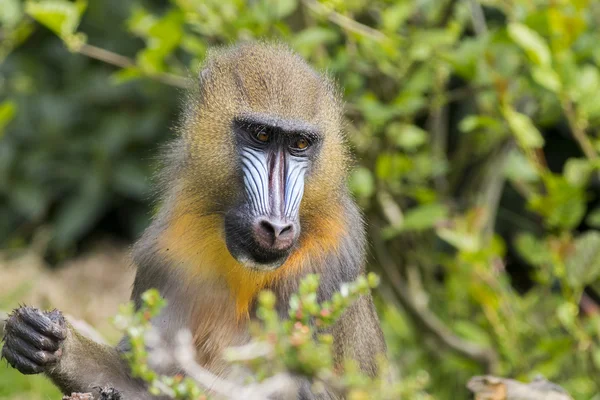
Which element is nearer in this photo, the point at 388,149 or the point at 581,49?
the point at 581,49

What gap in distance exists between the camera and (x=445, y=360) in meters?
6.13

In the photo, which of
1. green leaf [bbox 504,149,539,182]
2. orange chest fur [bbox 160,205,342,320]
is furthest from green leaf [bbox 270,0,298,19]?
orange chest fur [bbox 160,205,342,320]

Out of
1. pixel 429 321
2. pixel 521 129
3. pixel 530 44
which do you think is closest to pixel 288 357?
pixel 530 44

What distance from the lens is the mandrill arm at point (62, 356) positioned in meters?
3.51

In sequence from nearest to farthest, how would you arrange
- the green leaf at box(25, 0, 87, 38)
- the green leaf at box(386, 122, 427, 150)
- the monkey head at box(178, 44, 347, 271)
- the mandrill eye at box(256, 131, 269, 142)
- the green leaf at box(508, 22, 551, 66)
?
1. the monkey head at box(178, 44, 347, 271)
2. the mandrill eye at box(256, 131, 269, 142)
3. the green leaf at box(508, 22, 551, 66)
4. the green leaf at box(25, 0, 87, 38)
5. the green leaf at box(386, 122, 427, 150)

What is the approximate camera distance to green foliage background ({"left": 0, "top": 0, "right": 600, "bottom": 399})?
4961mm

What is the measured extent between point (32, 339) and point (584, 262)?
8.95ft

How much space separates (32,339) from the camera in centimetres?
350

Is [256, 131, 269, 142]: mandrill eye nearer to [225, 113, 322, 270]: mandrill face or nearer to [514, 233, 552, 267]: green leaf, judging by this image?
[225, 113, 322, 270]: mandrill face

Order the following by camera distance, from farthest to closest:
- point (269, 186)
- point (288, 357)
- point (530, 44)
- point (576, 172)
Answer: point (576, 172) < point (530, 44) < point (269, 186) < point (288, 357)

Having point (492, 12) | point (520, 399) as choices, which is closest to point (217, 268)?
point (520, 399)

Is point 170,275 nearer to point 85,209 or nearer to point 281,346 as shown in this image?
point 281,346

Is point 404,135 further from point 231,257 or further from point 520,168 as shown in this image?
point 231,257

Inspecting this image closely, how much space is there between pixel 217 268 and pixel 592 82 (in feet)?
7.10
